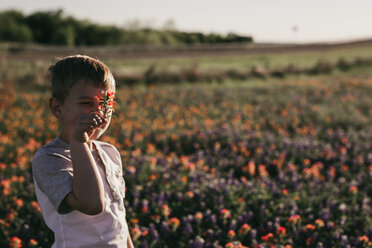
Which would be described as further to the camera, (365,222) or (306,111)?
(306,111)

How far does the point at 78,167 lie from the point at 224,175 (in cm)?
374

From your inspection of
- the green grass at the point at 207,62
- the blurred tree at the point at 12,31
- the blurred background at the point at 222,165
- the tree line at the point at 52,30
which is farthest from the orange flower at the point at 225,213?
the blurred tree at the point at 12,31

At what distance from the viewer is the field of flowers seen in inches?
133

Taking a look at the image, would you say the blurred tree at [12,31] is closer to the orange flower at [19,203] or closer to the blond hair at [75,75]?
the orange flower at [19,203]

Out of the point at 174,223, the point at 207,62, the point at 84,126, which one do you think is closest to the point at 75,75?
the point at 84,126

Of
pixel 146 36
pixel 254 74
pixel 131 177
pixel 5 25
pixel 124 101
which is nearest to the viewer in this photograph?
pixel 131 177

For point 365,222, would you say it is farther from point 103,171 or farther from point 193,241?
point 103,171

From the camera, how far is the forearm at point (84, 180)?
162 centimetres

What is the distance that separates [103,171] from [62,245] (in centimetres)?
45

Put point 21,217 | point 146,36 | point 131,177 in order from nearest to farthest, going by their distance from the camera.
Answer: point 21,217, point 131,177, point 146,36

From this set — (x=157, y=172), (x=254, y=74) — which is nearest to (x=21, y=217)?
(x=157, y=172)

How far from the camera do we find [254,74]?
64.7 ft

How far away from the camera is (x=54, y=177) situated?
1741 mm

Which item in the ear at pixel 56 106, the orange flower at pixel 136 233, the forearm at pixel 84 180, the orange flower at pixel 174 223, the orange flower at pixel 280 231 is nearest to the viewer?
the forearm at pixel 84 180
